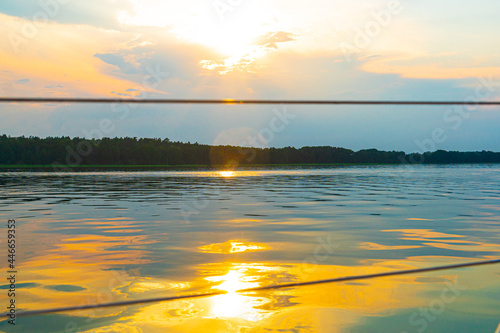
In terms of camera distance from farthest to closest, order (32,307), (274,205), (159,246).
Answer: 1. (274,205)
2. (159,246)
3. (32,307)

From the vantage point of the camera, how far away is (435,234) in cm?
1402

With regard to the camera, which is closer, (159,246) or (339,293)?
(339,293)

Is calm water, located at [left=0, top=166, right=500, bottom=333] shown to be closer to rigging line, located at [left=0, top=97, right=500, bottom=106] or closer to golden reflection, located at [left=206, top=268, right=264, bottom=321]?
golden reflection, located at [left=206, top=268, right=264, bottom=321]

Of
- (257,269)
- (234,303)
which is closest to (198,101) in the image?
(234,303)

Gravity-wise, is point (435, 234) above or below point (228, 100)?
below

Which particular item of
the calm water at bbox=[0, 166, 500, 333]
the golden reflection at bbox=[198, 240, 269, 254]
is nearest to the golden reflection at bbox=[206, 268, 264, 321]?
the calm water at bbox=[0, 166, 500, 333]

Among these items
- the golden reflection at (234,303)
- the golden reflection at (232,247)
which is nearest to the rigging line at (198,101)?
the golden reflection at (234,303)

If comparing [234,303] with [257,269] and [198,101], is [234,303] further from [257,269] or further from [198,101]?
[198,101]

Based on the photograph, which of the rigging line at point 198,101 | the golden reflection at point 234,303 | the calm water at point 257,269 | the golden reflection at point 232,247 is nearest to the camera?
the rigging line at point 198,101

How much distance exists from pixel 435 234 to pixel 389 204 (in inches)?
370

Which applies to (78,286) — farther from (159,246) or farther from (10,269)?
(159,246)

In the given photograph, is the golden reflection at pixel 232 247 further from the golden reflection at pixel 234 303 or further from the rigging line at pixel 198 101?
the rigging line at pixel 198 101

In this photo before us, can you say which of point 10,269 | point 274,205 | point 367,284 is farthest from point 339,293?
point 274,205

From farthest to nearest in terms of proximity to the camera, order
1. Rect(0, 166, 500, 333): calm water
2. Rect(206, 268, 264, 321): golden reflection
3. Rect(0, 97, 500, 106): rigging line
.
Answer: Rect(206, 268, 264, 321): golden reflection
Rect(0, 166, 500, 333): calm water
Rect(0, 97, 500, 106): rigging line
